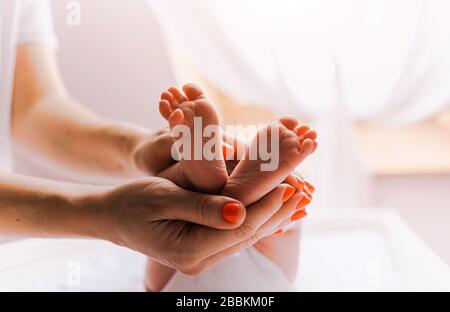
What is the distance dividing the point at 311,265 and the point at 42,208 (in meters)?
0.52

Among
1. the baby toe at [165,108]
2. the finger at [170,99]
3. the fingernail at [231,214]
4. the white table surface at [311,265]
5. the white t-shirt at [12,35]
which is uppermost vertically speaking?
the white t-shirt at [12,35]

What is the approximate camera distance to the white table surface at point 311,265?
73cm

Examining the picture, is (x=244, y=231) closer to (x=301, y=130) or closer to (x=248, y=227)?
(x=248, y=227)

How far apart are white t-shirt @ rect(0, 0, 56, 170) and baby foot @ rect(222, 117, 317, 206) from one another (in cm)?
63

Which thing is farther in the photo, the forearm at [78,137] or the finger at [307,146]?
the forearm at [78,137]

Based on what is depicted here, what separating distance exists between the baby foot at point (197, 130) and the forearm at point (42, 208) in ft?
0.43

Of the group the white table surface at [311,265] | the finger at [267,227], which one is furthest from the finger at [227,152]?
the white table surface at [311,265]

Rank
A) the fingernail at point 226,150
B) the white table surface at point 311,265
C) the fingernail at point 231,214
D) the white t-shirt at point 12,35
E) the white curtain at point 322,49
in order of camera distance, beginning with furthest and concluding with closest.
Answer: the white curtain at point 322,49 < the white t-shirt at point 12,35 < the white table surface at point 311,265 < the fingernail at point 226,150 < the fingernail at point 231,214

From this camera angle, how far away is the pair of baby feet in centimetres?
47

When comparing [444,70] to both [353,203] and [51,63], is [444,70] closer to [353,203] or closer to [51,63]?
[353,203]

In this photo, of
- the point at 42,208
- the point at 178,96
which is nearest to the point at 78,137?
the point at 42,208

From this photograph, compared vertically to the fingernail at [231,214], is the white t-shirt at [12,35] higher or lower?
higher

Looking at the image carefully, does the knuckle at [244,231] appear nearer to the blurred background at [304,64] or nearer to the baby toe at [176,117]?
the baby toe at [176,117]

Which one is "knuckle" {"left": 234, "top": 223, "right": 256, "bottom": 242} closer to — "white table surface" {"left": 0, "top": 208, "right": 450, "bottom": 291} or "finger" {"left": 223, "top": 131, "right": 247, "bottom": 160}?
"finger" {"left": 223, "top": 131, "right": 247, "bottom": 160}
